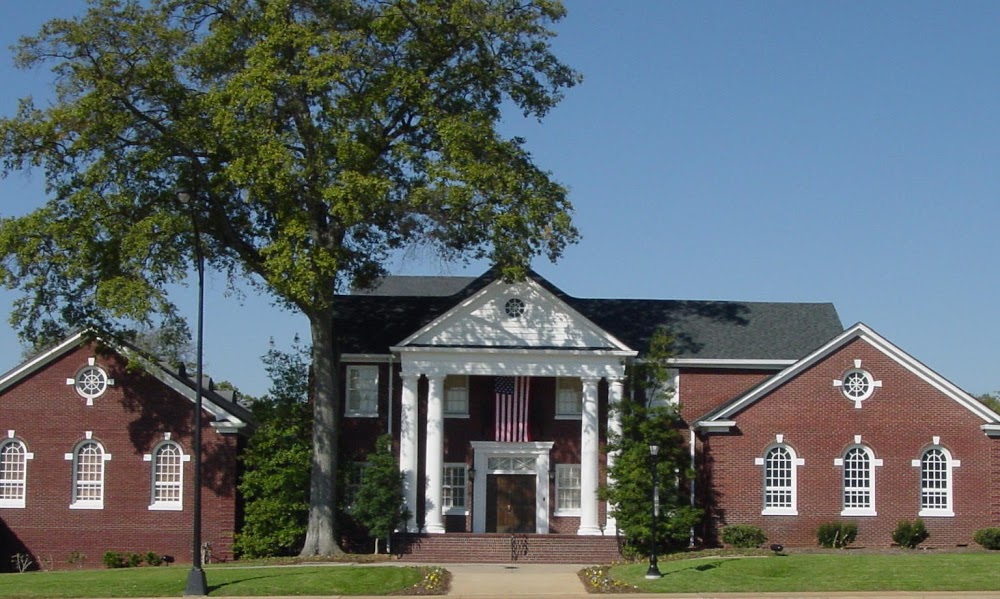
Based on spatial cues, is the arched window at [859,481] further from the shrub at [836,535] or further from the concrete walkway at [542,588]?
the concrete walkway at [542,588]

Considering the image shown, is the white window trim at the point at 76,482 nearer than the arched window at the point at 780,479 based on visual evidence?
Yes

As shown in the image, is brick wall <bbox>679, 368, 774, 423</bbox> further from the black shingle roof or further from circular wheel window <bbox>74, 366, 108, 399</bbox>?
circular wheel window <bbox>74, 366, 108, 399</bbox>

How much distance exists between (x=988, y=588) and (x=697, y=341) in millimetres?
17133

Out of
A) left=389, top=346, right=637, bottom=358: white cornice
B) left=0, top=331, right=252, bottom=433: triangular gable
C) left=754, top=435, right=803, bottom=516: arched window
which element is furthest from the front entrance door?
left=0, top=331, right=252, bottom=433: triangular gable

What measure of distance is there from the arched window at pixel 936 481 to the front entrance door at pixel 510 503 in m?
11.9

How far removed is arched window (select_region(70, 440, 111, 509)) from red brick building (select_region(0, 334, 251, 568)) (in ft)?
0.10

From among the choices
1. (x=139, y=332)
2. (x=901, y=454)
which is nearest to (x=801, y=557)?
(x=901, y=454)

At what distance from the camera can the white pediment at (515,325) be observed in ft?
135

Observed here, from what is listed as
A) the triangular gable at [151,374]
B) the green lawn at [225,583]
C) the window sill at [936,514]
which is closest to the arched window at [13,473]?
the triangular gable at [151,374]

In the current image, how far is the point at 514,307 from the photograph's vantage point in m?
41.4

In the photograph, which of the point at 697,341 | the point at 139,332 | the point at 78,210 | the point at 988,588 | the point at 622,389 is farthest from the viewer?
the point at 697,341

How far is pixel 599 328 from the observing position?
4109 centimetres

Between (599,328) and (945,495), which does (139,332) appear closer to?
(599,328)

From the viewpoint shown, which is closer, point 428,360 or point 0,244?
point 0,244
